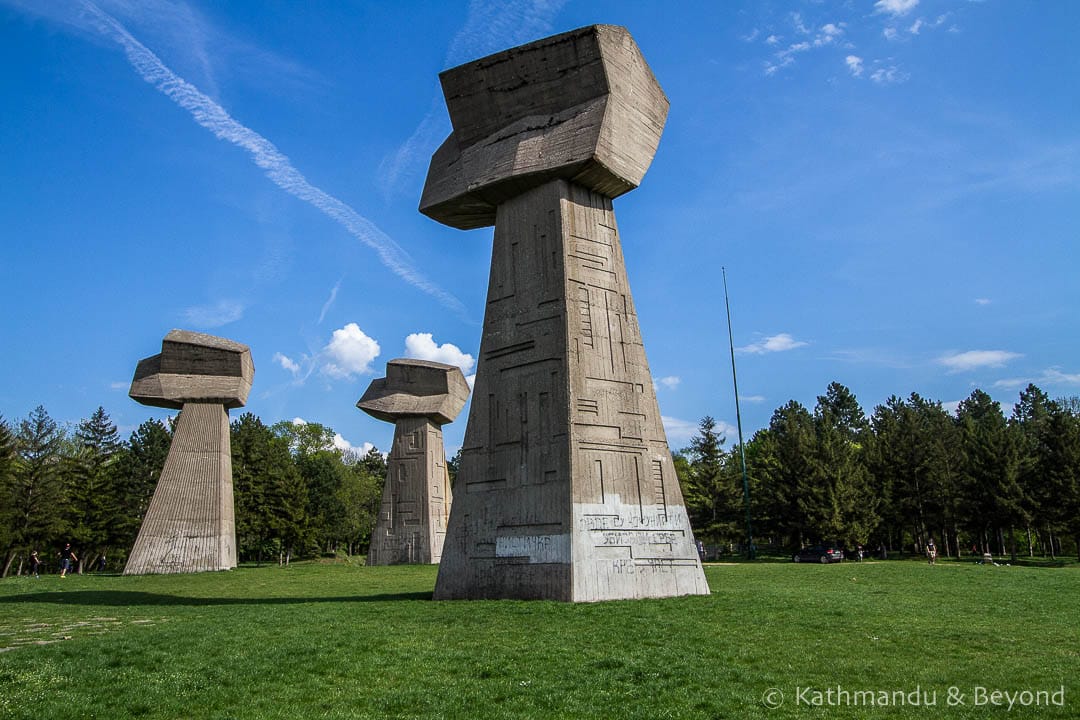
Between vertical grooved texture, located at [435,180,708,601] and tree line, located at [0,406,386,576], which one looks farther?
tree line, located at [0,406,386,576]

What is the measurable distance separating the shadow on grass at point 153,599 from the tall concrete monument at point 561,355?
195 centimetres

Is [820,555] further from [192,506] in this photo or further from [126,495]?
[126,495]

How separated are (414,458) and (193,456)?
9896mm

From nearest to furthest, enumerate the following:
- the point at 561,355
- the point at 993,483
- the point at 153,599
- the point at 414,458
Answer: the point at 561,355 → the point at 153,599 → the point at 414,458 → the point at 993,483

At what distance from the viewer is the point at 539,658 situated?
767 cm

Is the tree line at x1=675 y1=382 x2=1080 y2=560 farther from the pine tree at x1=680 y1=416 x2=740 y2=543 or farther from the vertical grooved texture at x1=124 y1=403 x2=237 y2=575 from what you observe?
the vertical grooved texture at x1=124 y1=403 x2=237 y2=575

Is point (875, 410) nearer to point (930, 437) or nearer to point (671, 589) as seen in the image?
point (930, 437)

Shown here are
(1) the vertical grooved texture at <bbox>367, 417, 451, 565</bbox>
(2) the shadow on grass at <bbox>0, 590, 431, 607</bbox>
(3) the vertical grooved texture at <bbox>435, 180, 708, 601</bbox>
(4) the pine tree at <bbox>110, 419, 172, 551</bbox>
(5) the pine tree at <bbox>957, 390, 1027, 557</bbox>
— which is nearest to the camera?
(3) the vertical grooved texture at <bbox>435, 180, 708, 601</bbox>

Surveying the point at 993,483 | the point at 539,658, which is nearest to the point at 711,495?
the point at 993,483

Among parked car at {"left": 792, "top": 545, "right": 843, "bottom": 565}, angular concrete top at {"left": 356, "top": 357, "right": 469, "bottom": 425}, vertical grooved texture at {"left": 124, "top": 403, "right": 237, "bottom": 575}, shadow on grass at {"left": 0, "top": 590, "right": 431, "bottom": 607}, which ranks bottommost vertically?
parked car at {"left": 792, "top": 545, "right": 843, "bottom": 565}

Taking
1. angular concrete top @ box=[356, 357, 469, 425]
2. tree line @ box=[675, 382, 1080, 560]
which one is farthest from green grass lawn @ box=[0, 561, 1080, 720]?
tree line @ box=[675, 382, 1080, 560]

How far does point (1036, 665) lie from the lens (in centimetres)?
688

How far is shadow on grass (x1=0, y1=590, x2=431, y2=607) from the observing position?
49.2 ft

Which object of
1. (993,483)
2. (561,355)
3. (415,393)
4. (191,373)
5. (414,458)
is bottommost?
(993,483)
